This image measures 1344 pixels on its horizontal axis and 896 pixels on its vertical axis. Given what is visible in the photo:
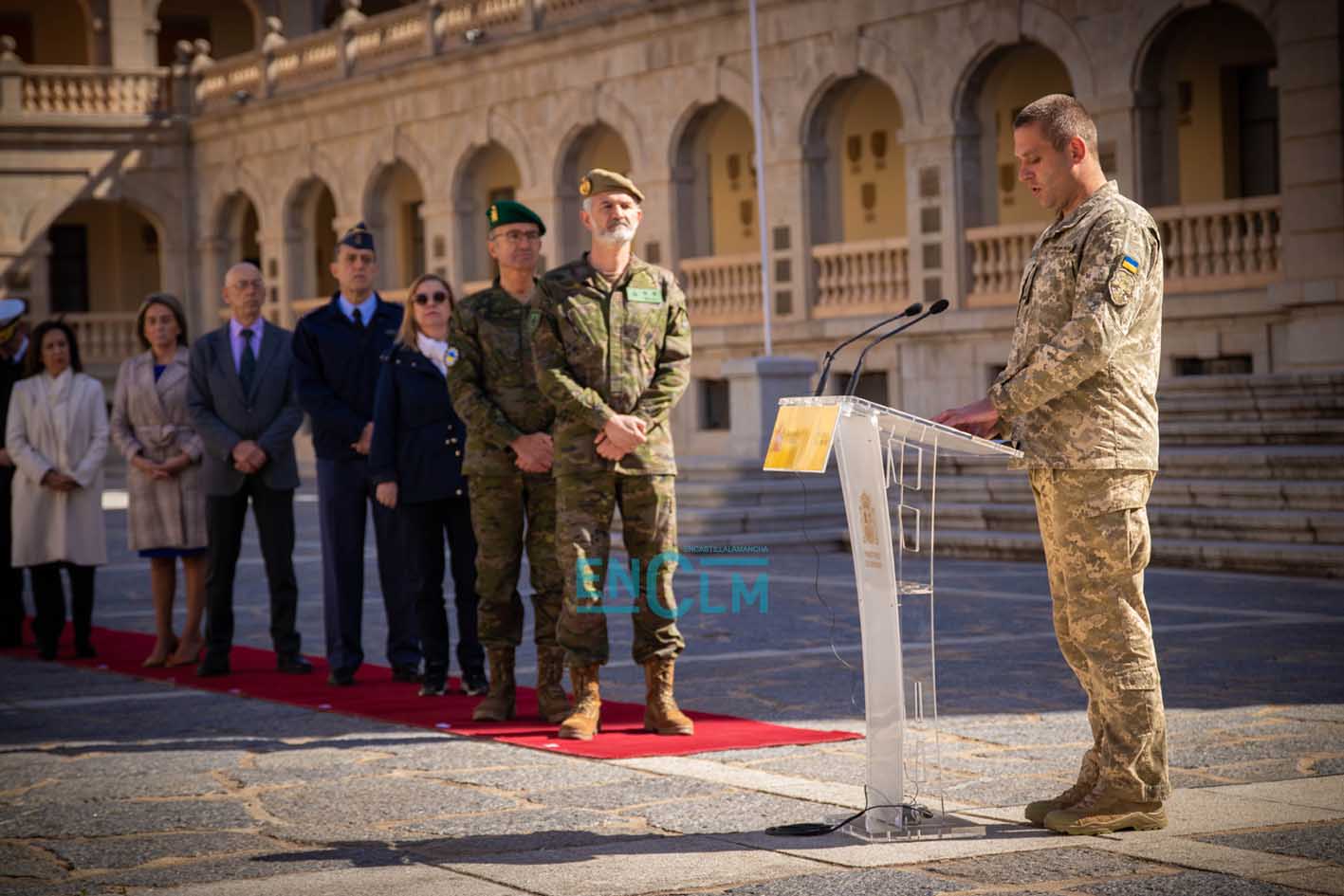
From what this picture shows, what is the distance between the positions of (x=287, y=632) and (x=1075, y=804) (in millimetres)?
5277

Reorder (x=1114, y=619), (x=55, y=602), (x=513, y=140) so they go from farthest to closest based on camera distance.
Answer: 1. (x=513, y=140)
2. (x=55, y=602)
3. (x=1114, y=619)

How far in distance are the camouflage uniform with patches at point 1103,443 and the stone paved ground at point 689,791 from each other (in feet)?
1.18

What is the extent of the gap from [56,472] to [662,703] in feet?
16.3

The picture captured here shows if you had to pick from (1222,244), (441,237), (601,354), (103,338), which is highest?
(441,237)

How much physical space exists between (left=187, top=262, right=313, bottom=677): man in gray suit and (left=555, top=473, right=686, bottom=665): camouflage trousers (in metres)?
2.68

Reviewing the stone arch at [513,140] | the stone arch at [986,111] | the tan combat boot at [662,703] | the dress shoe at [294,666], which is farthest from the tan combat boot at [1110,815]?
the stone arch at [513,140]

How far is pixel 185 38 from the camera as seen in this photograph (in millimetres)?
42219

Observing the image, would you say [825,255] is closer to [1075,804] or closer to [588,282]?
[588,282]

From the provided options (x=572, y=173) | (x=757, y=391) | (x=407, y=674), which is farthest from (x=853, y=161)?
(x=407, y=674)

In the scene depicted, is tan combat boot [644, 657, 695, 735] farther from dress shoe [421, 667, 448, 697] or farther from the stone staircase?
the stone staircase

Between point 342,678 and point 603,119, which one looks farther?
point 603,119

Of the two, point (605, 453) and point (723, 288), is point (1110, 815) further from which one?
point (723, 288)

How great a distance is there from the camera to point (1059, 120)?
5547mm

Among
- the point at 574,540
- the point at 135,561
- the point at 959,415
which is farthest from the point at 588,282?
the point at 135,561
